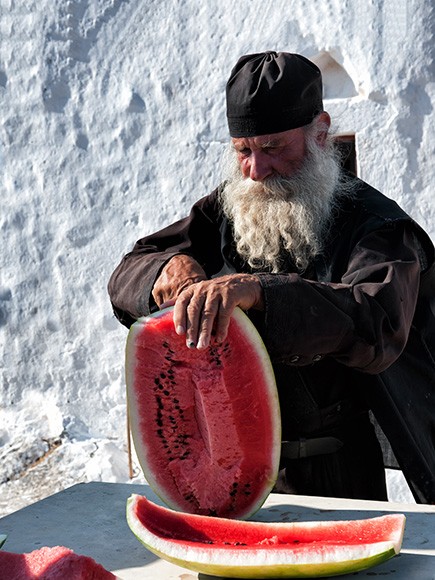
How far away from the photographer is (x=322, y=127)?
2.93 m

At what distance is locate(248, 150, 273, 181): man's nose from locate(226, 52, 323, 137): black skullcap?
0.22 feet

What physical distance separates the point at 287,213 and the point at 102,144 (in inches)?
110

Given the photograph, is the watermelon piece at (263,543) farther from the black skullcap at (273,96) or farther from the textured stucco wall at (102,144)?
the textured stucco wall at (102,144)

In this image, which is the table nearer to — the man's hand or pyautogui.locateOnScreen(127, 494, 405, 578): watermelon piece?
pyautogui.locateOnScreen(127, 494, 405, 578): watermelon piece

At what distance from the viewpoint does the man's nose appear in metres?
2.75

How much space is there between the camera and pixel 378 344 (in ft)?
7.21

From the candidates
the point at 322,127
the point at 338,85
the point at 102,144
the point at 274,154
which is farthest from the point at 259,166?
the point at 102,144

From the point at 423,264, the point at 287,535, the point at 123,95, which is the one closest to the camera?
the point at 287,535

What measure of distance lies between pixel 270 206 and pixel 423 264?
50 cm

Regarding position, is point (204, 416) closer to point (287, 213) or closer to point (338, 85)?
point (287, 213)

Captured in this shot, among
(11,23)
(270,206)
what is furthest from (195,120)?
(270,206)

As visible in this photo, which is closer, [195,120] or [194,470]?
[194,470]

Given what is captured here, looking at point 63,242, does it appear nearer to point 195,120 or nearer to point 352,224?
point 195,120

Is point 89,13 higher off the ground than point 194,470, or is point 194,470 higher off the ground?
point 89,13
